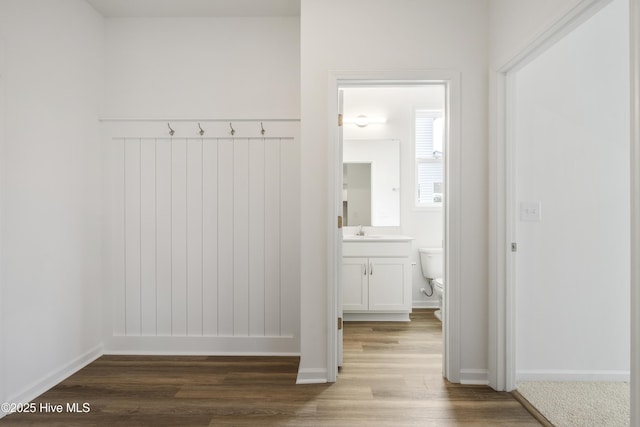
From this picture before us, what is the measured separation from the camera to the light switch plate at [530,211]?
2.23 m

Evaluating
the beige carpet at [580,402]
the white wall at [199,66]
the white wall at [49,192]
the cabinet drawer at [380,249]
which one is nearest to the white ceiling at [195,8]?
the white wall at [199,66]

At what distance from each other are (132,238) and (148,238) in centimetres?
13

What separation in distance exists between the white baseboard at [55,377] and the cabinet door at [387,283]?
2429mm

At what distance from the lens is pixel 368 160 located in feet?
13.2

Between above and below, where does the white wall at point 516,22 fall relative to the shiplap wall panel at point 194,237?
above

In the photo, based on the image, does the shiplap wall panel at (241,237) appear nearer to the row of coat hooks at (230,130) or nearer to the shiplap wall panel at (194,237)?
the row of coat hooks at (230,130)

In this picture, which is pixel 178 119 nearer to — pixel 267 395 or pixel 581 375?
pixel 267 395

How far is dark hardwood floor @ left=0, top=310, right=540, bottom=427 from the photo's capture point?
1898 millimetres

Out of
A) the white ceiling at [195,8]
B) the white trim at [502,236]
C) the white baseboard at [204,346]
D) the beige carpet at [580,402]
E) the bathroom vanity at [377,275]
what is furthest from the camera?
the bathroom vanity at [377,275]

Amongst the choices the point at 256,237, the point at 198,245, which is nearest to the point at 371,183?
the point at 256,237

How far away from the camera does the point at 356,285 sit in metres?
3.53

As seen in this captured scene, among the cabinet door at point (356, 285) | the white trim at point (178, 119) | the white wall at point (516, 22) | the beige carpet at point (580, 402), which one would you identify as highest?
the white wall at point (516, 22)

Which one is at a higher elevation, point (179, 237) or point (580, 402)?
point (179, 237)

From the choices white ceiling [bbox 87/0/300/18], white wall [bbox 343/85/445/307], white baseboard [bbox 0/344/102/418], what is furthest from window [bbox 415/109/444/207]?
white baseboard [bbox 0/344/102/418]
